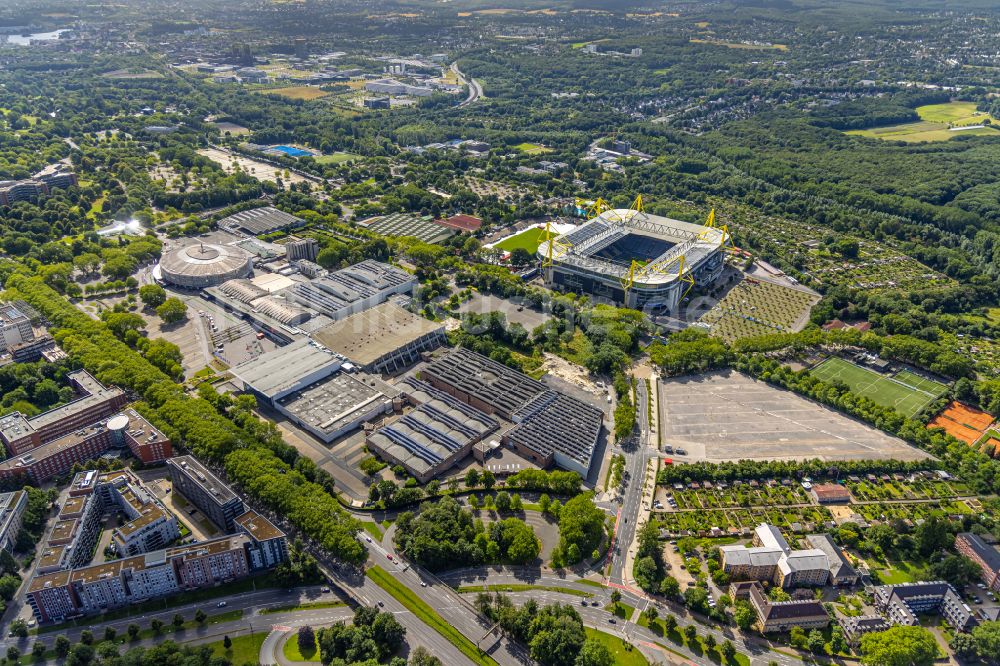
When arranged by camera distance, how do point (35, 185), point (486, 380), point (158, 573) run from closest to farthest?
point (158, 573)
point (486, 380)
point (35, 185)

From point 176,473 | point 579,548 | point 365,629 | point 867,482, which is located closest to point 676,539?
point 579,548

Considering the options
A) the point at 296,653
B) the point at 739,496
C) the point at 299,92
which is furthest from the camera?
the point at 299,92

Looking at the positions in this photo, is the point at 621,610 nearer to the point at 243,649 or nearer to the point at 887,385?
the point at 243,649

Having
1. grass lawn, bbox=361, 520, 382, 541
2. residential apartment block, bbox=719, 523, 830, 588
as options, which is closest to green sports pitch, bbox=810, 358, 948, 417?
residential apartment block, bbox=719, 523, 830, 588

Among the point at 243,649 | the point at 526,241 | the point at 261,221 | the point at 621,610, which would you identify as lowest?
the point at 261,221

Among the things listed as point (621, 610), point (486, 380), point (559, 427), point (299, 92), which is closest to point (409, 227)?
point (486, 380)

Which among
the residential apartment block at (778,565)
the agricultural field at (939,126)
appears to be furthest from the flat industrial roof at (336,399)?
the agricultural field at (939,126)

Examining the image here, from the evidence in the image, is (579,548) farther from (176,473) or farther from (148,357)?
(148,357)
